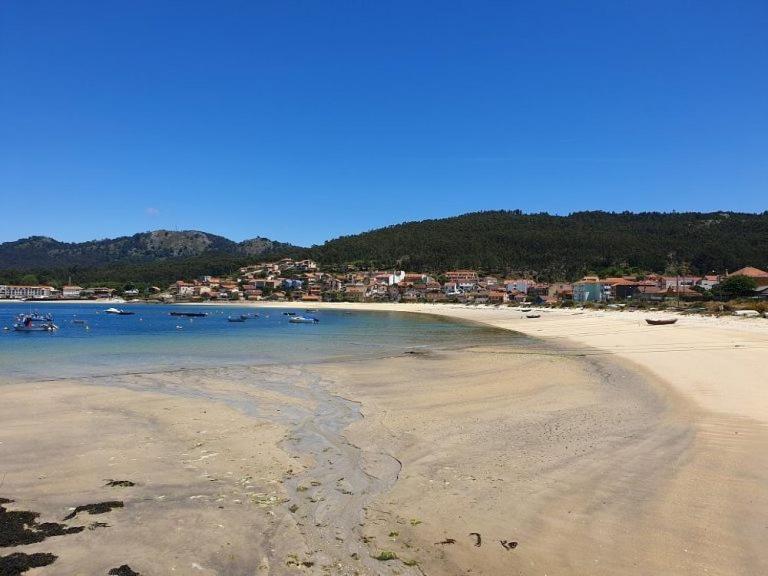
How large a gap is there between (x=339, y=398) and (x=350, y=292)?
123m

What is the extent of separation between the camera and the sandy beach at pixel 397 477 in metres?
5.38

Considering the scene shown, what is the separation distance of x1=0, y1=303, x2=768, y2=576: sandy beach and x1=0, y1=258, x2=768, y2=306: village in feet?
261

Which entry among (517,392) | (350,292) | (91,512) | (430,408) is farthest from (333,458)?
(350,292)

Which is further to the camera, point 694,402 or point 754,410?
point 694,402

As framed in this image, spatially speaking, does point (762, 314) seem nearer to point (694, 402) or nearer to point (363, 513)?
point (694, 402)

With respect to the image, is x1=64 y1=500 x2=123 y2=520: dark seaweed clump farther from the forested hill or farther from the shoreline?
the forested hill

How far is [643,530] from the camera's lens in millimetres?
5781

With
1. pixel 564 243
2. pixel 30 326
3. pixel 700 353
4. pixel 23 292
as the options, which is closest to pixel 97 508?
pixel 700 353

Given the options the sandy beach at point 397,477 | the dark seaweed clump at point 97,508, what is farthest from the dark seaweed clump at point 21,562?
the dark seaweed clump at point 97,508

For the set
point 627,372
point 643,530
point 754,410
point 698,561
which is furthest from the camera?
point 627,372

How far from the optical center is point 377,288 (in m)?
137

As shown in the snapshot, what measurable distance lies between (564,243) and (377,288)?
5146 cm

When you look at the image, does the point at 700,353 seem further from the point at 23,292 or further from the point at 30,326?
the point at 23,292

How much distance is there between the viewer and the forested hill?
126000 millimetres
